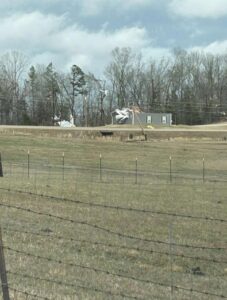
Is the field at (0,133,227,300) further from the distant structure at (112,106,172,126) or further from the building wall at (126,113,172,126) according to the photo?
the building wall at (126,113,172,126)

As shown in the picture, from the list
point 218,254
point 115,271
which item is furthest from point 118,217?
point 115,271

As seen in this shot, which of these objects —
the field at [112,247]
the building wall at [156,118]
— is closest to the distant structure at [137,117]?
the building wall at [156,118]

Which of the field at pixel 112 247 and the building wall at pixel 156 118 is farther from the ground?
the building wall at pixel 156 118

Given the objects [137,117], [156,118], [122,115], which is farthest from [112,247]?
[156,118]

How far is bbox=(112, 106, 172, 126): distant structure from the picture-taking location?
106256mm

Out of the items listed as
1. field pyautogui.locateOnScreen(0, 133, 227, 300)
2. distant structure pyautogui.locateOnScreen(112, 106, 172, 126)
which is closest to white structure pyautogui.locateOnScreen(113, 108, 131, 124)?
distant structure pyautogui.locateOnScreen(112, 106, 172, 126)

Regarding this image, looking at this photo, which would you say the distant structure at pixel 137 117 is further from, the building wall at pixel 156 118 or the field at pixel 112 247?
the field at pixel 112 247

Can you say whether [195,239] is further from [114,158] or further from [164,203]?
[114,158]

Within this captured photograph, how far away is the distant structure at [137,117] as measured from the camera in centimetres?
10626

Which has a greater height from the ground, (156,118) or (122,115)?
(122,115)

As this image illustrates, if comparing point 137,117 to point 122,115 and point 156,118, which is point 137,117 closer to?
point 122,115

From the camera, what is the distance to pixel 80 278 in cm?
746

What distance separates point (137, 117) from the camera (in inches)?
4183

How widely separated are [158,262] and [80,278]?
197cm
